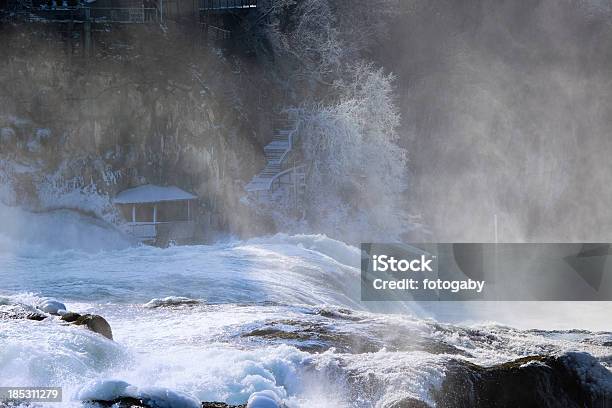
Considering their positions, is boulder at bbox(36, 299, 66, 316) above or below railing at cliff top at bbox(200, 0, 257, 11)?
below

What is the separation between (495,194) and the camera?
4541 centimetres

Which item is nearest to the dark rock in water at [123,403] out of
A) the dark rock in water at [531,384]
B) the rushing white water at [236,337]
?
the rushing white water at [236,337]

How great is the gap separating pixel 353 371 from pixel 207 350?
→ 2595 millimetres

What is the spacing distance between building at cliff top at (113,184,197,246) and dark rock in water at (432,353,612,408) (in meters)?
24.4

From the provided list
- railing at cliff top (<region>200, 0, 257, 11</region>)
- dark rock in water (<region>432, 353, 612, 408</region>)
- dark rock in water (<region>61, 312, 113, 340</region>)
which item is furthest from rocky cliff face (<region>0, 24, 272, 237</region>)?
dark rock in water (<region>432, 353, 612, 408</region>)

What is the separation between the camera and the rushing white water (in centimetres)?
1169

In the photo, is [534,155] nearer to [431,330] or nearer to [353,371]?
[431,330]

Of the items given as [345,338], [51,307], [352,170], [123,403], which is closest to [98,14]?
[352,170]

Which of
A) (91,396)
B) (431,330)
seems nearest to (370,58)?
(431,330)

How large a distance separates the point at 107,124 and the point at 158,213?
4.61m

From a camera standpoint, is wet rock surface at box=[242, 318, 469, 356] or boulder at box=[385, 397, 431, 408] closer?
boulder at box=[385, 397, 431, 408]

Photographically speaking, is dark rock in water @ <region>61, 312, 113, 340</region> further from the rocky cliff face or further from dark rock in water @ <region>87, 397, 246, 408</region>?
the rocky cliff face

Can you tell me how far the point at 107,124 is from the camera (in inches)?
1462

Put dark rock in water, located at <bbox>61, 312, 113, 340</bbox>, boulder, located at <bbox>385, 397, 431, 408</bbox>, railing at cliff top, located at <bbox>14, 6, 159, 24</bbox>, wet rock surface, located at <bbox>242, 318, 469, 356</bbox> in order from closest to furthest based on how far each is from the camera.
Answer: boulder, located at <bbox>385, 397, 431, 408</bbox>, dark rock in water, located at <bbox>61, 312, 113, 340</bbox>, wet rock surface, located at <bbox>242, 318, 469, 356</bbox>, railing at cliff top, located at <bbox>14, 6, 159, 24</bbox>
